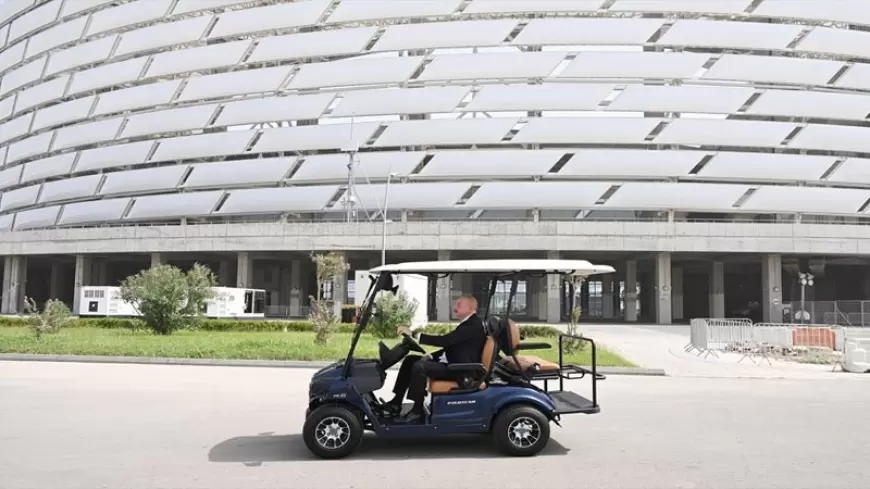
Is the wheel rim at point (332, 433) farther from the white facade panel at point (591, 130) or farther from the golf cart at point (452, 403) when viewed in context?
the white facade panel at point (591, 130)

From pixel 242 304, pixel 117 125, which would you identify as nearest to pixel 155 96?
pixel 117 125

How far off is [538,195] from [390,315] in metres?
21.1

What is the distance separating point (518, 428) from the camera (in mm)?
7223

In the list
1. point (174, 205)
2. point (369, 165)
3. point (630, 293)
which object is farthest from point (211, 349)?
point (630, 293)

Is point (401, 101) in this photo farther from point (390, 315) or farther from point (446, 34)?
point (390, 315)

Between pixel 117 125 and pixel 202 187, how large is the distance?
897cm

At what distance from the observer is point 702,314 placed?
206 feet

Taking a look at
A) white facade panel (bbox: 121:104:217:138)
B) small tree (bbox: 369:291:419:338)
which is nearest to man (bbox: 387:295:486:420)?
small tree (bbox: 369:291:419:338)

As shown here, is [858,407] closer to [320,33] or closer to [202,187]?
[320,33]

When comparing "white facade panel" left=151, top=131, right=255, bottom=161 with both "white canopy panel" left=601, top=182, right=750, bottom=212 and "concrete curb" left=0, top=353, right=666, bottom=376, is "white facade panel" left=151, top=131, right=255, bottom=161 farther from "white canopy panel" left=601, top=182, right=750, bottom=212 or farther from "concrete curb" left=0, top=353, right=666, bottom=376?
"concrete curb" left=0, top=353, right=666, bottom=376

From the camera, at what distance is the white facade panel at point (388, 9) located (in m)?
45.3

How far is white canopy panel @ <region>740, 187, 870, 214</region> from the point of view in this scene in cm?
4344

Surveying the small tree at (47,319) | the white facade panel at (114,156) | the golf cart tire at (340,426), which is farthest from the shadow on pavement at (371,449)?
the white facade panel at (114,156)

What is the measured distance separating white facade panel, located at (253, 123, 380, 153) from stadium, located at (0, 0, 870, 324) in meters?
0.11
